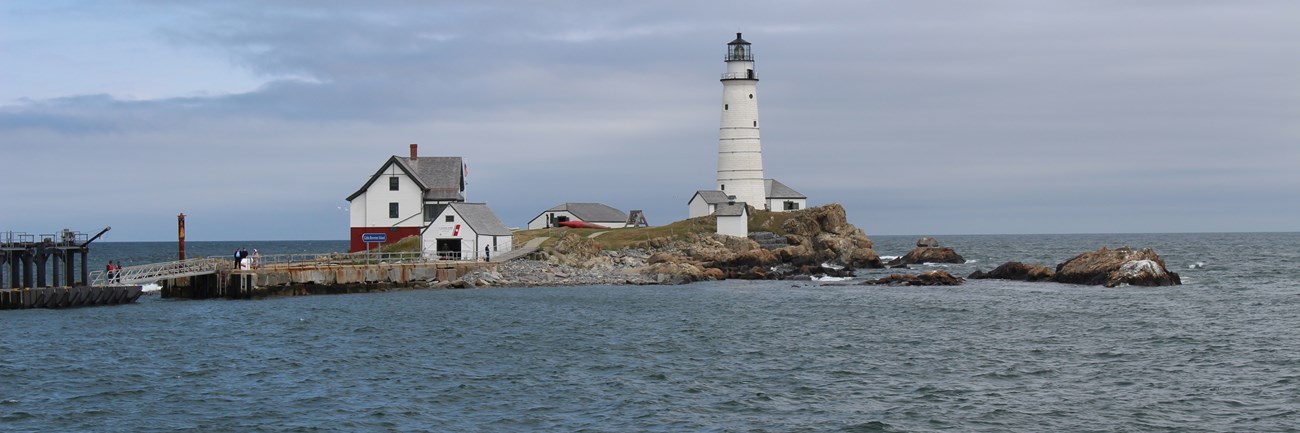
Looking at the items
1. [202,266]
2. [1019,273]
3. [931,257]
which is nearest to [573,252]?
[202,266]

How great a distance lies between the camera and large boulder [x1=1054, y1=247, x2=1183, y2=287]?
55.0m

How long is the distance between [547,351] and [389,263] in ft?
87.5

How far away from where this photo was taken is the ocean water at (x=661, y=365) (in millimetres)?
23188

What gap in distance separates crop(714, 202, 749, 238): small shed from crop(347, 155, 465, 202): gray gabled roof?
16216mm

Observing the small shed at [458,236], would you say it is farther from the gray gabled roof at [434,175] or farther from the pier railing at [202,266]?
the gray gabled roof at [434,175]

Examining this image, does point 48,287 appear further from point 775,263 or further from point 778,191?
point 778,191

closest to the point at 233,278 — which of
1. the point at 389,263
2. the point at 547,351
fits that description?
the point at 389,263

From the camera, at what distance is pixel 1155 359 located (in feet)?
99.8

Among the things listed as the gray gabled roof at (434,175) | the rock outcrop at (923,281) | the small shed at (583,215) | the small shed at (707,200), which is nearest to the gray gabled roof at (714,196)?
the small shed at (707,200)

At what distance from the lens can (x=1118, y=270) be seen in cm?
5544

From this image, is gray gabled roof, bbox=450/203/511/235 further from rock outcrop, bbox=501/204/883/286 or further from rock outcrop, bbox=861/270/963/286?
rock outcrop, bbox=861/270/963/286

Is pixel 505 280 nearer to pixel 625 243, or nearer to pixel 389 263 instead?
pixel 389 263

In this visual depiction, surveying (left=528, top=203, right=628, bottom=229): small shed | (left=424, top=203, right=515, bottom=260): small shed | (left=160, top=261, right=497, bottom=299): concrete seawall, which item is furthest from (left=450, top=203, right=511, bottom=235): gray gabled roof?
(left=528, top=203, right=628, bottom=229): small shed

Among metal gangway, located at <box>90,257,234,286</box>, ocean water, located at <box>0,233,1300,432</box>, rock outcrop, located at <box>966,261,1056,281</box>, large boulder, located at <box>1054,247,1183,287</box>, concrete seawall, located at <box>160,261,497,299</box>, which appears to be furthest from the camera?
rock outcrop, located at <box>966,261,1056,281</box>
